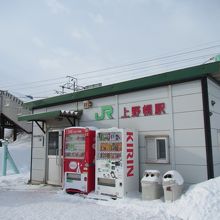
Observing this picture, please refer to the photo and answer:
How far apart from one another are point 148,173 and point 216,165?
70.5 inches

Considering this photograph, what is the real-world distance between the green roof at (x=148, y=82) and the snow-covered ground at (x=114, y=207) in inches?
104

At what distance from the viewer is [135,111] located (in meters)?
7.98

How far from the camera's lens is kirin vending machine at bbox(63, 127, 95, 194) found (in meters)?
7.59

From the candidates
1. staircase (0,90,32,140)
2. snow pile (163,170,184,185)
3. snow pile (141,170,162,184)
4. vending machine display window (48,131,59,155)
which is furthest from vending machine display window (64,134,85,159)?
staircase (0,90,32,140)

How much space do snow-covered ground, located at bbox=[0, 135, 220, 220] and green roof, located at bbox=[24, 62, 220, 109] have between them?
2651 millimetres

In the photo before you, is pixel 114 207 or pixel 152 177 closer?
pixel 114 207

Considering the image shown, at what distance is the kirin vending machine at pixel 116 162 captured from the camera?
6895mm

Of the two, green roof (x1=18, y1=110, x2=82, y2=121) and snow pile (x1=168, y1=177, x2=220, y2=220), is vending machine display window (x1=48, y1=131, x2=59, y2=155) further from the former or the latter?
snow pile (x1=168, y1=177, x2=220, y2=220)

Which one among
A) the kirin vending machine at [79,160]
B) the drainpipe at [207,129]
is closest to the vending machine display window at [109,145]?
the kirin vending machine at [79,160]

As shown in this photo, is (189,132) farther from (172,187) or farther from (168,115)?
(172,187)

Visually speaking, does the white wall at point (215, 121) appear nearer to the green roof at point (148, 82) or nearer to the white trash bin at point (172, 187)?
the green roof at point (148, 82)

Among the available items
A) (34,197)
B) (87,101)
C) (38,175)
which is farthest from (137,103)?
(38,175)

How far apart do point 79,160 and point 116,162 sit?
1358 millimetres

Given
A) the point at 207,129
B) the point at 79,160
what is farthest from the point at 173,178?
the point at 79,160
